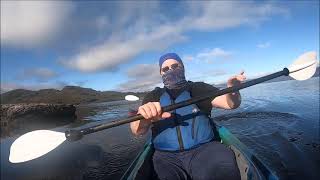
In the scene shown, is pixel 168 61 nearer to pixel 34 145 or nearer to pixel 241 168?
pixel 241 168

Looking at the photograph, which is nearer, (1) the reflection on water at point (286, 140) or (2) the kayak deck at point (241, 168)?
(2) the kayak deck at point (241, 168)

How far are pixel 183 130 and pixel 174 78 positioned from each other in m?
0.90

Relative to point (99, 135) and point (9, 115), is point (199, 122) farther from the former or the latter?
point (9, 115)

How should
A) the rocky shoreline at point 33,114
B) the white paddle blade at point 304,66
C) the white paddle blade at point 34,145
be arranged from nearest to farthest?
the white paddle blade at point 34,145 < the white paddle blade at point 304,66 < the rocky shoreline at point 33,114

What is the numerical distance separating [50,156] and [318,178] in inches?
350

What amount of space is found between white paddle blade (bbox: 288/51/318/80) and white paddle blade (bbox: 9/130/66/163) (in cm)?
376

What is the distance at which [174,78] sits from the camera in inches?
183

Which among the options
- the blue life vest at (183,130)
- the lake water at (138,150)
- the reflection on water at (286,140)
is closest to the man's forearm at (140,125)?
the blue life vest at (183,130)

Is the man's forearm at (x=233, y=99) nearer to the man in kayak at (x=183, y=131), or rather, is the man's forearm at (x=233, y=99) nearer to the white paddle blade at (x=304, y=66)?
the man in kayak at (x=183, y=131)

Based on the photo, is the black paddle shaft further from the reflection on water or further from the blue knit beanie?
the reflection on water

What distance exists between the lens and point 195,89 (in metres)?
4.68

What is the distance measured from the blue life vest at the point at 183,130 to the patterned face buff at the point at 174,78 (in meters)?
0.49

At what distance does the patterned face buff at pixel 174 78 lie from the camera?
4.64 m

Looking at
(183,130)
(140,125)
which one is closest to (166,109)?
(183,130)
